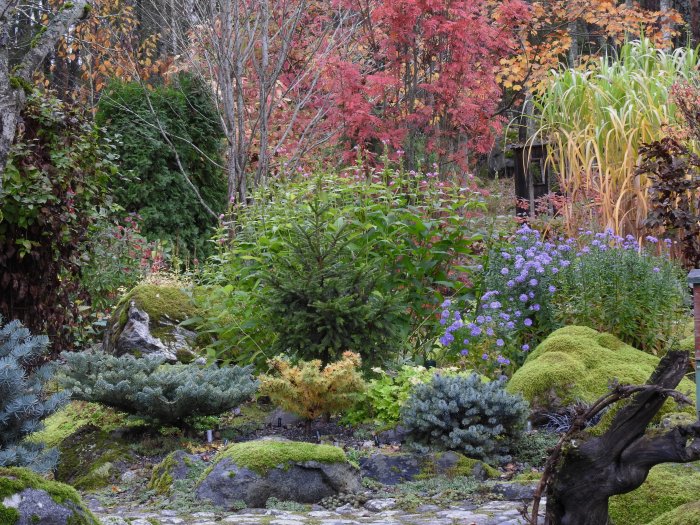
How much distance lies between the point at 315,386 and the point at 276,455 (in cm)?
90

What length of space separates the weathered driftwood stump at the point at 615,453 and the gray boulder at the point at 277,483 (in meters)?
2.03

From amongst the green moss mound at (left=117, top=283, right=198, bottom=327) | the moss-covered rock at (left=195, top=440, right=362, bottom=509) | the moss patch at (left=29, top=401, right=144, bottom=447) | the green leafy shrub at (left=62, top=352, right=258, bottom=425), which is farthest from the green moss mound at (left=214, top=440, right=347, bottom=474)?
the green moss mound at (left=117, top=283, right=198, bottom=327)

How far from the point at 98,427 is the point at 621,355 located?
3992mm

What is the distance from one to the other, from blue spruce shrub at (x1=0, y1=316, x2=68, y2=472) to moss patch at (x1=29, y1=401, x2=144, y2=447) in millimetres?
1372

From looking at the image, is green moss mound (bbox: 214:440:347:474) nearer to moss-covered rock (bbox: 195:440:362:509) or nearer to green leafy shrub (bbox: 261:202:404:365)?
moss-covered rock (bbox: 195:440:362:509)

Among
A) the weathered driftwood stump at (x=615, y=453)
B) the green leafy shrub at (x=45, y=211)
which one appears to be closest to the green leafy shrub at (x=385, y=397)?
the green leafy shrub at (x=45, y=211)

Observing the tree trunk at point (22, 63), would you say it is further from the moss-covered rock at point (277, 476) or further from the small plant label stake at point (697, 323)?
the small plant label stake at point (697, 323)

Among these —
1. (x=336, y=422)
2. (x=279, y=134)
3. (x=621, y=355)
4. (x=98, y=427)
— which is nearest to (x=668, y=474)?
(x=621, y=355)

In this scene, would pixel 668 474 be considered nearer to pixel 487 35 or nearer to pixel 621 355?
pixel 621 355

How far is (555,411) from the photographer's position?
591 centimetres

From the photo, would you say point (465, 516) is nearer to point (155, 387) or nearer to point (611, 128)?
point (155, 387)

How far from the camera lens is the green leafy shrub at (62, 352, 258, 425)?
566 centimetres

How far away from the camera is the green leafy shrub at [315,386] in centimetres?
566

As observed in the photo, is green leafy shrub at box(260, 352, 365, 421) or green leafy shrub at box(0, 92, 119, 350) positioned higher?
green leafy shrub at box(0, 92, 119, 350)
